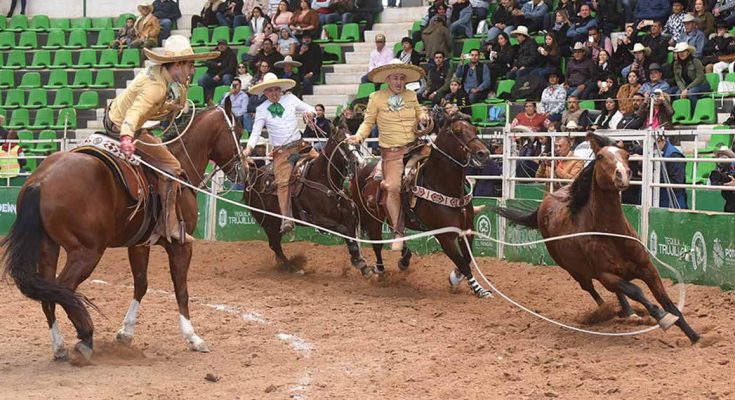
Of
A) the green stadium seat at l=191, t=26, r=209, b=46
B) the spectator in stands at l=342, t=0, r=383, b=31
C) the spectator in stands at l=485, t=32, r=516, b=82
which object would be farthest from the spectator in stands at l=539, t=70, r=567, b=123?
the green stadium seat at l=191, t=26, r=209, b=46

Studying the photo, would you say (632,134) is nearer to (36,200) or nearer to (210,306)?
(210,306)

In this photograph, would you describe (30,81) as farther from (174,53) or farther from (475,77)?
(174,53)

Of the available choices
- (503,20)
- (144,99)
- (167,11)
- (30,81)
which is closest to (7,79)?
(30,81)

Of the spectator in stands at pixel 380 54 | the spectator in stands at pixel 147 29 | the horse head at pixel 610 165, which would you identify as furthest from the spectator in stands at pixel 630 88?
the spectator in stands at pixel 147 29

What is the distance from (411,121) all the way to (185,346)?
4.11 m

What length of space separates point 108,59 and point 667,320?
19.9m

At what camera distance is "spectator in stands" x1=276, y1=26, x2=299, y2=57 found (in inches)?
849

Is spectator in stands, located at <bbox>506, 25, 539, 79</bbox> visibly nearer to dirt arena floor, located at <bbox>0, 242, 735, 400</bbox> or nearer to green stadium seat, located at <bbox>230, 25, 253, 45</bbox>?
dirt arena floor, located at <bbox>0, 242, 735, 400</bbox>

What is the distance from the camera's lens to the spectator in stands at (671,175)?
1177cm

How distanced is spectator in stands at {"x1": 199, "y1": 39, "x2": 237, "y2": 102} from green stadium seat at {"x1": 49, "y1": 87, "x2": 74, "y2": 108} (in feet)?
13.3

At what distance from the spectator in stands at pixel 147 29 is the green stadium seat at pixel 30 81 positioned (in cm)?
260

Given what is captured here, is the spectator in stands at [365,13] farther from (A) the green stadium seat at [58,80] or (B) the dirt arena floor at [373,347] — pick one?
(B) the dirt arena floor at [373,347]

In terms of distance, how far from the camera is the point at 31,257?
25.2ft

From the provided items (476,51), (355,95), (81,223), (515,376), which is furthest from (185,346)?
(355,95)
